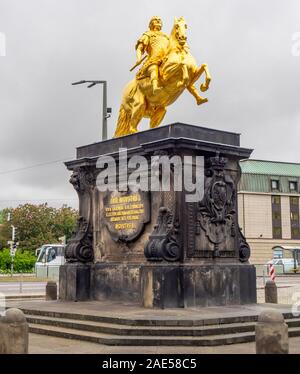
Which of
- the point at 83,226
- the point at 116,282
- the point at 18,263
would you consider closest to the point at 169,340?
the point at 116,282

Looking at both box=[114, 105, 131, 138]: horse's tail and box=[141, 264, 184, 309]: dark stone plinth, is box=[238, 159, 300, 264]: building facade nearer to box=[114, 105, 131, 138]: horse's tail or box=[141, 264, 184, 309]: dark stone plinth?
box=[114, 105, 131, 138]: horse's tail

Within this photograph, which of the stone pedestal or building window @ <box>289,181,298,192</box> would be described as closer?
the stone pedestal

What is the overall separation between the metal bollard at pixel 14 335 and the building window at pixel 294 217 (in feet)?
202

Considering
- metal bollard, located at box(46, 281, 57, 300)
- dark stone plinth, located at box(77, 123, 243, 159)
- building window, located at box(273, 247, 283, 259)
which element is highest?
dark stone plinth, located at box(77, 123, 243, 159)

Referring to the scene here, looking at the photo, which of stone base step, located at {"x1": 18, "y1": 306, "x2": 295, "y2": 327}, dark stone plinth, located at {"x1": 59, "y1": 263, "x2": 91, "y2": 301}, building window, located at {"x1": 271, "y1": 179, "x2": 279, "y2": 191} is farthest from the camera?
building window, located at {"x1": 271, "y1": 179, "x2": 279, "y2": 191}

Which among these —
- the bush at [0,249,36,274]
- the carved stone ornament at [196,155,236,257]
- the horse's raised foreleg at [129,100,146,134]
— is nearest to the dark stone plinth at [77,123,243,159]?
the carved stone ornament at [196,155,236,257]

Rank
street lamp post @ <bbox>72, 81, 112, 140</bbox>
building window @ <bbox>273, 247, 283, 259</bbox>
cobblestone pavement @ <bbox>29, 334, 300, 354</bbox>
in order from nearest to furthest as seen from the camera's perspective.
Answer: cobblestone pavement @ <bbox>29, 334, 300, 354</bbox>, street lamp post @ <bbox>72, 81, 112, 140</bbox>, building window @ <bbox>273, 247, 283, 259</bbox>

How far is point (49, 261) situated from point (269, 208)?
88.6 feet

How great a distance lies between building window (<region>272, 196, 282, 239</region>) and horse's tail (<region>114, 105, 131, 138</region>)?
5139 cm

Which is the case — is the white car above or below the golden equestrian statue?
Answer: below

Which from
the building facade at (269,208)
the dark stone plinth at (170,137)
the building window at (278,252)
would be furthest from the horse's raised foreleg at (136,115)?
the building window at (278,252)

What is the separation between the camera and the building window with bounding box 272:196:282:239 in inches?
2616

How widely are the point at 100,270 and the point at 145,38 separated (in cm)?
638
